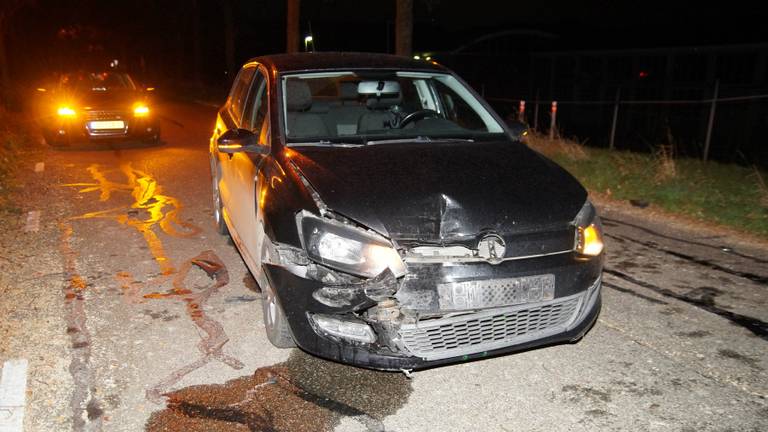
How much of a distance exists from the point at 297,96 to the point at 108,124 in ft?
29.7

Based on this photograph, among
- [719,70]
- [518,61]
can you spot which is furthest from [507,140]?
[518,61]

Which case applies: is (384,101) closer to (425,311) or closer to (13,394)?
(425,311)

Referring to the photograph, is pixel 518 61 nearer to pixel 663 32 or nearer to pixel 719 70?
pixel 663 32

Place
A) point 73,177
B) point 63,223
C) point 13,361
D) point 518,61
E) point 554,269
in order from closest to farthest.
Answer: point 554,269 < point 13,361 < point 63,223 < point 73,177 < point 518,61

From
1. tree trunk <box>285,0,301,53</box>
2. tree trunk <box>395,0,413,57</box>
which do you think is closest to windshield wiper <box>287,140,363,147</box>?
tree trunk <box>395,0,413,57</box>

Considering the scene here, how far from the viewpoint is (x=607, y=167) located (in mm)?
10172

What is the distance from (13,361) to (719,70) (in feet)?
82.3

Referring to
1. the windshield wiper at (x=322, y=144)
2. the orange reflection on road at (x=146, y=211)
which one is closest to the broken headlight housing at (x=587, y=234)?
the windshield wiper at (x=322, y=144)

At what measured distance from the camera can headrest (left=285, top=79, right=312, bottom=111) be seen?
4.82 meters

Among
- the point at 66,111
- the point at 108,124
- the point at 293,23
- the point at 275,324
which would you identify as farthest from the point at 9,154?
the point at 293,23

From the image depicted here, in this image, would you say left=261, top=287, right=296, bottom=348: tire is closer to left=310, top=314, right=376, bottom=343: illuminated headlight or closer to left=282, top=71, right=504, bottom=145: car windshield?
left=310, top=314, right=376, bottom=343: illuminated headlight

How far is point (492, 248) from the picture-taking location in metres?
3.44

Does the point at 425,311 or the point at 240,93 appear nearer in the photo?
the point at 425,311

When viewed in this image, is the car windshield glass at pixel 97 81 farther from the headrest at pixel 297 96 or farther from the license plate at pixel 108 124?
the headrest at pixel 297 96
